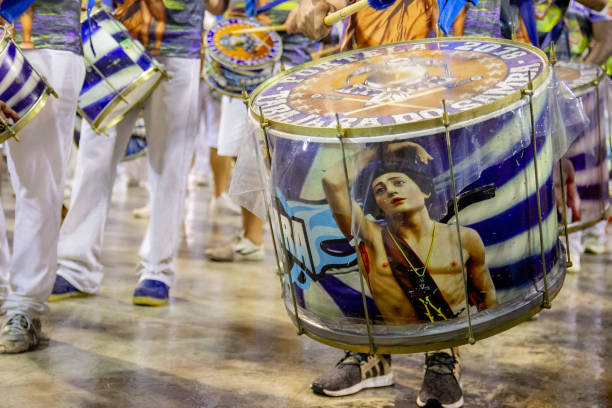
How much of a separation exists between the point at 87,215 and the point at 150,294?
464 millimetres

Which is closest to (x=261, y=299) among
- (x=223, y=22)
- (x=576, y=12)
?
(x=223, y=22)

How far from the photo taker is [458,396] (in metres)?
2.21

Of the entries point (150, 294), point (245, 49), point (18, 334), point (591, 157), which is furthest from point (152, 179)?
point (591, 157)

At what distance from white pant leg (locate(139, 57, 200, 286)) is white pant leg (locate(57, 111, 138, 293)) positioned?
0.16m

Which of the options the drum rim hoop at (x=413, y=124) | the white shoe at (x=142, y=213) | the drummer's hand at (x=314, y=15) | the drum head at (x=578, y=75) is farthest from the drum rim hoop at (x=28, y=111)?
the white shoe at (x=142, y=213)

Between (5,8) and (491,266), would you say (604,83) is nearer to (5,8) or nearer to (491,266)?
(491,266)

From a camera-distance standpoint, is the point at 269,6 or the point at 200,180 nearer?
the point at 269,6

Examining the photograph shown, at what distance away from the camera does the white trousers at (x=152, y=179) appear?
10.8 ft

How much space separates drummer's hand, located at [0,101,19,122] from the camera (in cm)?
229

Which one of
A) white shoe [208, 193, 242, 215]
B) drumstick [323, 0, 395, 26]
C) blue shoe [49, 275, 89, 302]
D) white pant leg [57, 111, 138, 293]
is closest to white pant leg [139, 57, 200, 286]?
white pant leg [57, 111, 138, 293]

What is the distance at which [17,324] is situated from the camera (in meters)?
2.57

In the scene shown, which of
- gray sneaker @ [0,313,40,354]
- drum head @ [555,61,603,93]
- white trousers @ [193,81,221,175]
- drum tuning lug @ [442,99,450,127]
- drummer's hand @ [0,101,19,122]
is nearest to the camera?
drum tuning lug @ [442,99,450,127]

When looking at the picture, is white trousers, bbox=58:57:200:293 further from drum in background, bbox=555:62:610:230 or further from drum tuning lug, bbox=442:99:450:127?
drum tuning lug, bbox=442:99:450:127

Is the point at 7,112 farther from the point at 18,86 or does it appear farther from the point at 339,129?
the point at 339,129
